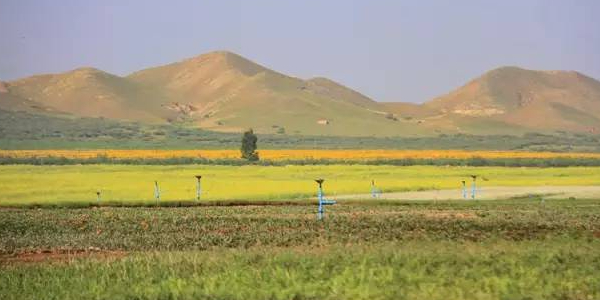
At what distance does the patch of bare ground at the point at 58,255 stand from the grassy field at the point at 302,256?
2 centimetres

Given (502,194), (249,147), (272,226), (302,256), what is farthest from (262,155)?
(302,256)

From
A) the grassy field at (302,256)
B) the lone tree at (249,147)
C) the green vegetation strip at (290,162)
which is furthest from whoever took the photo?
the lone tree at (249,147)

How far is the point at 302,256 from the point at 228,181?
44.9m

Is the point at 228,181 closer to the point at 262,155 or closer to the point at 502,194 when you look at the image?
the point at 502,194

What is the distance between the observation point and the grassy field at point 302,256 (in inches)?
720

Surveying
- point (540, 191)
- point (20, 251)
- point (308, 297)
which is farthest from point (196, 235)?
point (540, 191)

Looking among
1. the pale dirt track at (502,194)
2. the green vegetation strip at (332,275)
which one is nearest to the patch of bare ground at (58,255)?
the green vegetation strip at (332,275)

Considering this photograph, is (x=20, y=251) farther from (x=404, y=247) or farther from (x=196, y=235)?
(x=404, y=247)

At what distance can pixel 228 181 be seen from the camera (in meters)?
66.4

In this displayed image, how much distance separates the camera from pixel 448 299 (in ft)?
56.4

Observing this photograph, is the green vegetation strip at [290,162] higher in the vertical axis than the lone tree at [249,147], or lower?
lower

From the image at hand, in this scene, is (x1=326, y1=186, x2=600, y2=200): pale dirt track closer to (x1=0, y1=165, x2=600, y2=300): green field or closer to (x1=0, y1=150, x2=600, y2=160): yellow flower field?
(x1=0, y1=165, x2=600, y2=300): green field

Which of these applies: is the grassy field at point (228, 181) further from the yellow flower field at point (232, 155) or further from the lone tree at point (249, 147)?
the yellow flower field at point (232, 155)

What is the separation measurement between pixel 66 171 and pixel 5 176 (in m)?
8.89
